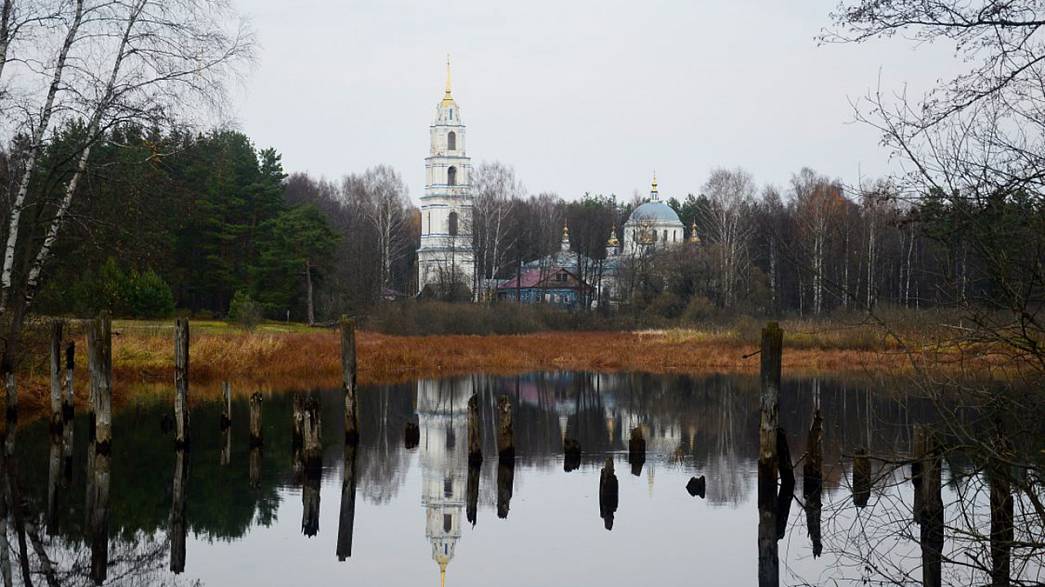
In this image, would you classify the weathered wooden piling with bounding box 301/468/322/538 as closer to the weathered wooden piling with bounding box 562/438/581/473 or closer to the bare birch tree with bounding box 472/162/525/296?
the weathered wooden piling with bounding box 562/438/581/473

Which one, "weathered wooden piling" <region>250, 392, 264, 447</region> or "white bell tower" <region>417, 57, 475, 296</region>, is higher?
"white bell tower" <region>417, 57, 475, 296</region>

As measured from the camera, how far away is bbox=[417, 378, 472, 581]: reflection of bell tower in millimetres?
16562

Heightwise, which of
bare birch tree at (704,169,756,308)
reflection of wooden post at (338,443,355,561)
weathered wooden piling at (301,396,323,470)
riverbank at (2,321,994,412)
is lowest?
reflection of wooden post at (338,443,355,561)

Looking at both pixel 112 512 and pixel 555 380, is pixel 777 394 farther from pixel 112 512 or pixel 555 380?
pixel 555 380

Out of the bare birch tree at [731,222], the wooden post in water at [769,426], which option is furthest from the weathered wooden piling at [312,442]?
the bare birch tree at [731,222]

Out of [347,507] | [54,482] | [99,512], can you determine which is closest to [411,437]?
[347,507]

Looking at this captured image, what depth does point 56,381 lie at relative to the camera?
21.3 m

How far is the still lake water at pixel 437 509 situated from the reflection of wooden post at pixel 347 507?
42 mm

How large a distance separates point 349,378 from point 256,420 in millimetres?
1818

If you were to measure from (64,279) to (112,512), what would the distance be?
23452mm

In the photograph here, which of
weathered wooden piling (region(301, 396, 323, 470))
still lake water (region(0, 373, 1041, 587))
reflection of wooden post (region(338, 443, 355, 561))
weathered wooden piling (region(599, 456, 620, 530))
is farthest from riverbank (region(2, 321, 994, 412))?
weathered wooden piling (region(599, 456, 620, 530))

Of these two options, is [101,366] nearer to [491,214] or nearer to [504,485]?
[504,485]

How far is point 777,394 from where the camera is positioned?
16594 mm

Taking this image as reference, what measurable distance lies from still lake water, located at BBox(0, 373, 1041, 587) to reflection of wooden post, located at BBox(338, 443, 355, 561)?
0.04m
